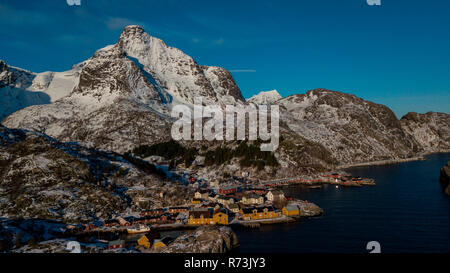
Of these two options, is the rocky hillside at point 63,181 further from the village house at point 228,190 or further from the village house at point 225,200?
the village house at point 228,190

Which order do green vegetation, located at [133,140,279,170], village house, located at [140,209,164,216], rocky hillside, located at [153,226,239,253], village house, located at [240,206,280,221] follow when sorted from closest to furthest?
rocky hillside, located at [153,226,239,253]
village house, located at [240,206,280,221]
village house, located at [140,209,164,216]
green vegetation, located at [133,140,279,170]

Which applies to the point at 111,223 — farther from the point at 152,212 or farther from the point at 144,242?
the point at 144,242

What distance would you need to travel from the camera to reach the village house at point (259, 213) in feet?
260

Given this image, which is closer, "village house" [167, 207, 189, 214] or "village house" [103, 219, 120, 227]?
"village house" [103, 219, 120, 227]

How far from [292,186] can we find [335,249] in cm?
7296

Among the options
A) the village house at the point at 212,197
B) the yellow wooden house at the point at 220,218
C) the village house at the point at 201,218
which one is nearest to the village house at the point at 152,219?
the village house at the point at 201,218

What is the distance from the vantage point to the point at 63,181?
90000mm

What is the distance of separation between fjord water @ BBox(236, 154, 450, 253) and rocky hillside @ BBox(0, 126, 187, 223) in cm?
3947

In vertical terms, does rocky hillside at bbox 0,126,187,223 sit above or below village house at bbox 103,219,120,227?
above

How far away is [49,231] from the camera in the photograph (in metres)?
67.8

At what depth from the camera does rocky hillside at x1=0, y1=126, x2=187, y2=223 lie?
258 ft

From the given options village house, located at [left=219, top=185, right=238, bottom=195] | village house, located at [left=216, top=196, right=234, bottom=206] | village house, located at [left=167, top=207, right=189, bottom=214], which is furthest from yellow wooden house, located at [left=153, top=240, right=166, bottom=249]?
village house, located at [left=219, top=185, right=238, bottom=195]

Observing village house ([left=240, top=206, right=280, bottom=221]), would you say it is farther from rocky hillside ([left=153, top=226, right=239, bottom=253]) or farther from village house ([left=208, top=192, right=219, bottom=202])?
rocky hillside ([left=153, top=226, right=239, bottom=253])

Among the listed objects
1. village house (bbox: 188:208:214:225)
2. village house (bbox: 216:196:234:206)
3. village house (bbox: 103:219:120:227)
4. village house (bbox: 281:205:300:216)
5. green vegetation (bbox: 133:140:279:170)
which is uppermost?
green vegetation (bbox: 133:140:279:170)
